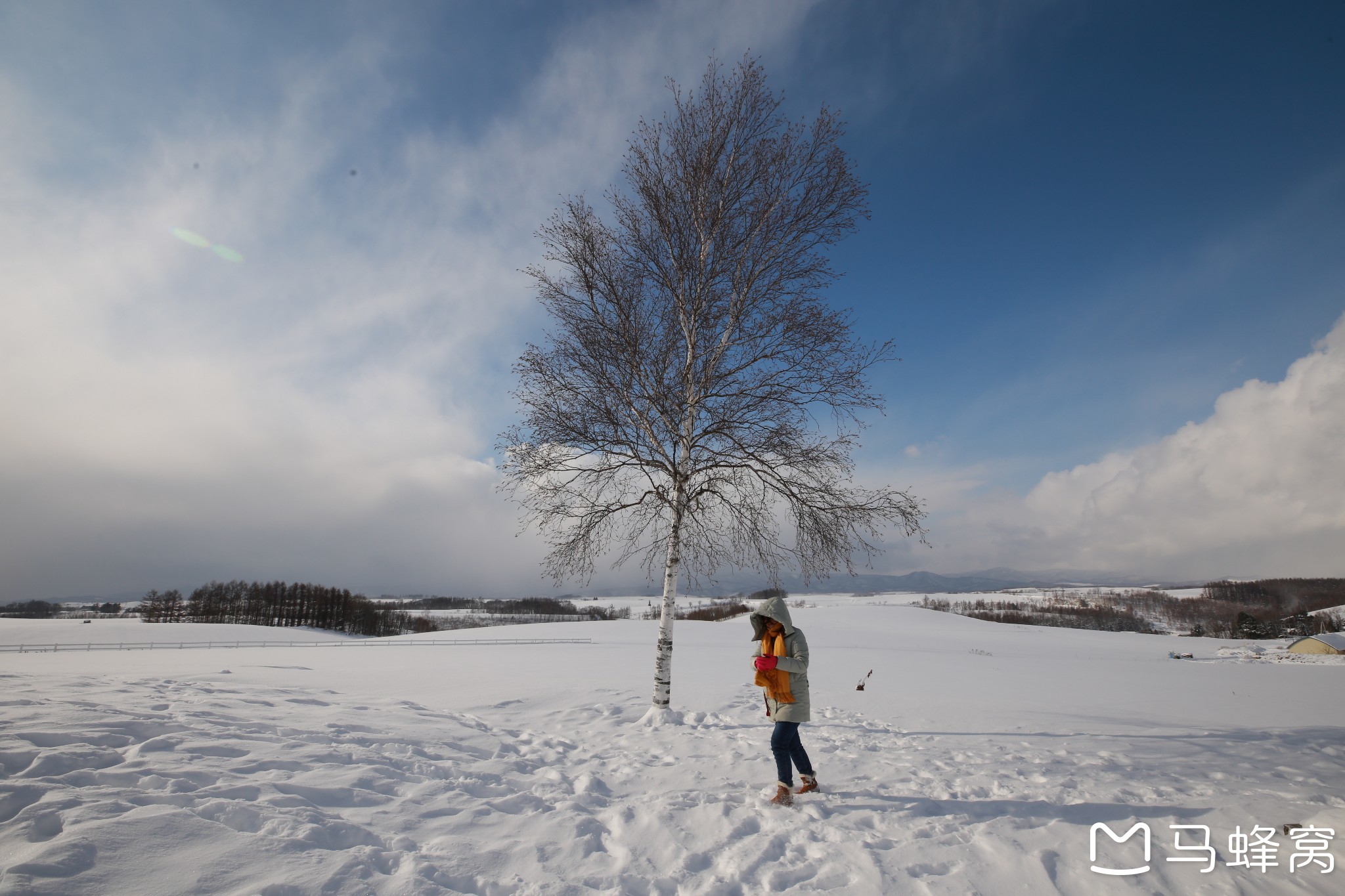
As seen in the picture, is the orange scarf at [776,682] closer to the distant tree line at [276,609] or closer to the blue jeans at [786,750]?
the blue jeans at [786,750]

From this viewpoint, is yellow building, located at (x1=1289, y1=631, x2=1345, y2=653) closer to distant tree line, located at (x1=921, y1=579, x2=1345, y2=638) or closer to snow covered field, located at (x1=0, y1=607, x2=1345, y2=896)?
distant tree line, located at (x1=921, y1=579, x2=1345, y2=638)

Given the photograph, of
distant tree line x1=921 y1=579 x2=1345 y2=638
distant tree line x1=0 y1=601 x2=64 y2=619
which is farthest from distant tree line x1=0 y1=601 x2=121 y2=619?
distant tree line x1=921 y1=579 x2=1345 y2=638

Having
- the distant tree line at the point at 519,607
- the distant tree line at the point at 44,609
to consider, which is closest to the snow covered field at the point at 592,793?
the distant tree line at the point at 519,607

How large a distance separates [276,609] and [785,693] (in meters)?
102

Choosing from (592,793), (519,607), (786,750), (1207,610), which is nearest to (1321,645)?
(786,750)

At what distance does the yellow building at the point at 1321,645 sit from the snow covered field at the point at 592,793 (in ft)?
164

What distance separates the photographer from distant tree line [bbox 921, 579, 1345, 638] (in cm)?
6969

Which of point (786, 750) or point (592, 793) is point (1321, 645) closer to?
point (786, 750)

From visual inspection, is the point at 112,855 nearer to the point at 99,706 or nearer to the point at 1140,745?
the point at 99,706

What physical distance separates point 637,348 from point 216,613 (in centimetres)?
10150

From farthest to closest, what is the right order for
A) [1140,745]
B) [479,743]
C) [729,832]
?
1. [1140,745]
2. [479,743]
3. [729,832]

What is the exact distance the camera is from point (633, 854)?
166 inches

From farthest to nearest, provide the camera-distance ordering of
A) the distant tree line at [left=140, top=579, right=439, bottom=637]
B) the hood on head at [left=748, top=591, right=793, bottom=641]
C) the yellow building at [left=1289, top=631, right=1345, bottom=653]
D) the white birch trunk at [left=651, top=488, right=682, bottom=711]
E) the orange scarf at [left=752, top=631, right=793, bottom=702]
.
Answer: the distant tree line at [left=140, top=579, right=439, bottom=637], the yellow building at [left=1289, top=631, right=1345, bottom=653], the white birch trunk at [left=651, top=488, right=682, bottom=711], the hood on head at [left=748, top=591, right=793, bottom=641], the orange scarf at [left=752, top=631, right=793, bottom=702]

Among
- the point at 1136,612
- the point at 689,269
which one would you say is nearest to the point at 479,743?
the point at 689,269
